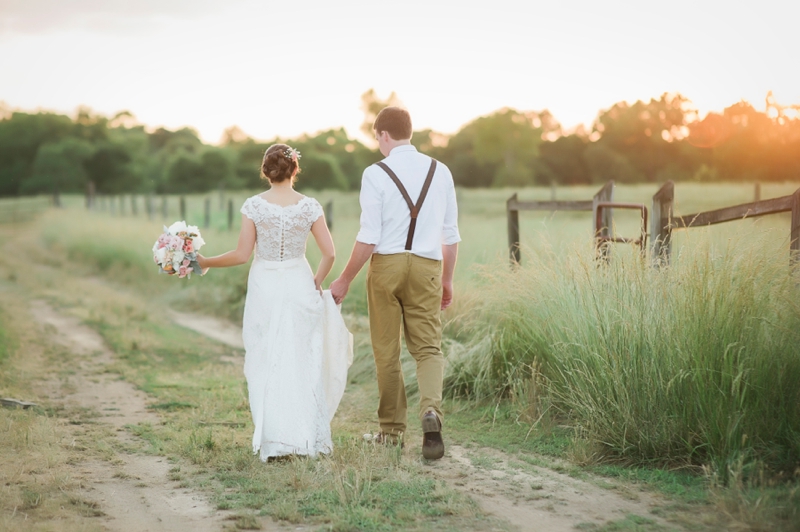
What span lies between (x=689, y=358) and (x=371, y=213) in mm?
2173

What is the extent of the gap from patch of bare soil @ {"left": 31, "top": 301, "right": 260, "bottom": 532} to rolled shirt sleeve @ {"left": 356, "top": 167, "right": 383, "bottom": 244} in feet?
6.20

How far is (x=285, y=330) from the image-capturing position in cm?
524

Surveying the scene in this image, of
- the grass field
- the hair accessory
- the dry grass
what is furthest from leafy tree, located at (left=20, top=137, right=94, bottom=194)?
the hair accessory

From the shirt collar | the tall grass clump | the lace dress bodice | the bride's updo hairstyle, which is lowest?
the tall grass clump

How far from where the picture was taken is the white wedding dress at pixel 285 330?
5148 millimetres

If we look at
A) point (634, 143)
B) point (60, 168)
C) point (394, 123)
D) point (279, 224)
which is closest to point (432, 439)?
point (279, 224)

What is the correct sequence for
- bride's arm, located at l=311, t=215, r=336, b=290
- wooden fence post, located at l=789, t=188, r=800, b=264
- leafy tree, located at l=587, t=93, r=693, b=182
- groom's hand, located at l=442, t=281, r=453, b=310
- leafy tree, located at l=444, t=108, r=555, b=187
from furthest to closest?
leafy tree, located at l=444, t=108, r=555, b=187 < leafy tree, located at l=587, t=93, r=693, b=182 < groom's hand, located at l=442, t=281, r=453, b=310 < bride's arm, located at l=311, t=215, r=336, b=290 < wooden fence post, located at l=789, t=188, r=800, b=264

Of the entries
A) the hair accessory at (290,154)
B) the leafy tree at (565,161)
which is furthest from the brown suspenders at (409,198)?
the leafy tree at (565,161)

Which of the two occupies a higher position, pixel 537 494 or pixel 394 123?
pixel 394 123

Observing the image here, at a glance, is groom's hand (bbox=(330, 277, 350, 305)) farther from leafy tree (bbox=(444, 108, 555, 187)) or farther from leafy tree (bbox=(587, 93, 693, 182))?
leafy tree (bbox=(444, 108, 555, 187))

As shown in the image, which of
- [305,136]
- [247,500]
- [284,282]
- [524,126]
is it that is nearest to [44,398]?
[284,282]

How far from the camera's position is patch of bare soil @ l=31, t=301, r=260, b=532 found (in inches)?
155

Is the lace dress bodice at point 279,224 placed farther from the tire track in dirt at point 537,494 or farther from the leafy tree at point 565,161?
the leafy tree at point 565,161

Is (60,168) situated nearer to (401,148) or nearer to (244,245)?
(244,245)
